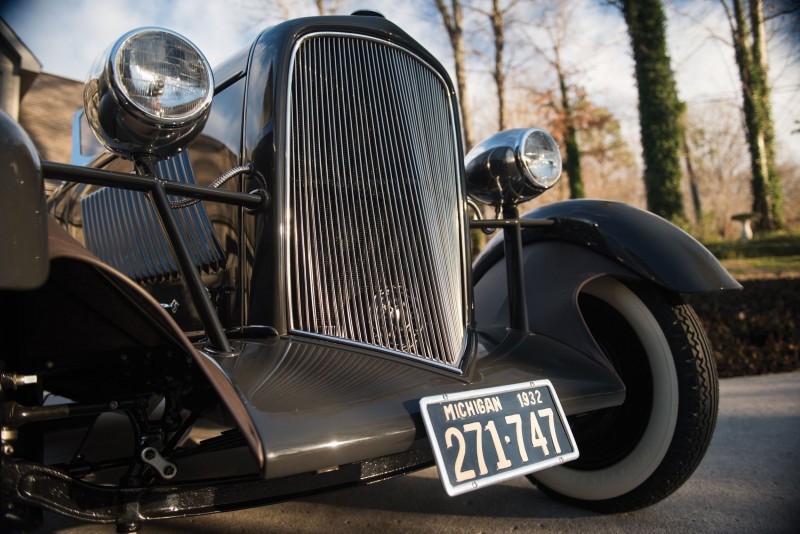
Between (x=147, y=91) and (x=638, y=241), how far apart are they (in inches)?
60.1

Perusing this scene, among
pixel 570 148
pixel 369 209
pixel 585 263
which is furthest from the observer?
pixel 570 148

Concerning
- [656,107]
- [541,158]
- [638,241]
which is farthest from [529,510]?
[656,107]

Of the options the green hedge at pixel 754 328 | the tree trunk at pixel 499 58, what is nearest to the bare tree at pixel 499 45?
the tree trunk at pixel 499 58

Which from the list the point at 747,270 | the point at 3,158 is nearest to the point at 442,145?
the point at 3,158

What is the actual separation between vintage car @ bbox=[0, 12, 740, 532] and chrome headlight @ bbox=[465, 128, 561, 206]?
1 centimetres

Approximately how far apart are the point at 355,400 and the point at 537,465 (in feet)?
1.57

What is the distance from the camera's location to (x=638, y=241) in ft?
6.47

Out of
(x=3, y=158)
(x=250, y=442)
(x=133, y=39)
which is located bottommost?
(x=250, y=442)

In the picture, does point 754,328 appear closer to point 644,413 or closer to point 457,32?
point 644,413

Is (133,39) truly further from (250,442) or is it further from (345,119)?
(250,442)

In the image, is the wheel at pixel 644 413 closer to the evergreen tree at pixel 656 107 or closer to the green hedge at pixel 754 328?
the green hedge at pixel 754 328

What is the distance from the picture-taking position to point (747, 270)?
875cm

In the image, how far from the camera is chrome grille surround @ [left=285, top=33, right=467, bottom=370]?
5.41 ft

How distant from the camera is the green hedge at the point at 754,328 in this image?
505 centimetres
